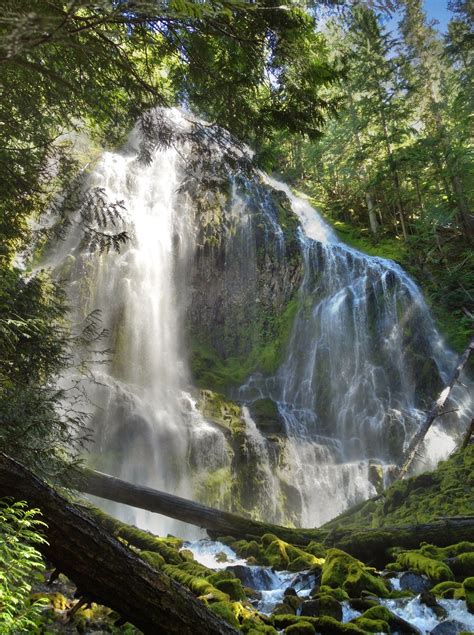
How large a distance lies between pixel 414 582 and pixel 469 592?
623 mm

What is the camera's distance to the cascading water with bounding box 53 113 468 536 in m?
13.1

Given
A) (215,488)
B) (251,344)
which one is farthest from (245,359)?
(215,488)

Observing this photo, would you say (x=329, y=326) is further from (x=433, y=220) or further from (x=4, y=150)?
(x=4, y=150)

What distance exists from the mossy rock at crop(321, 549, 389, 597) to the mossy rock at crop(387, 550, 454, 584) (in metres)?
0.44

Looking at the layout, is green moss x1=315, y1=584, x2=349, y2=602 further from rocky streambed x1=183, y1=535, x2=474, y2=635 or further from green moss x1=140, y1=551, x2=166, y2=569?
green moss x1=140, y1=551, x2=166, y2=569

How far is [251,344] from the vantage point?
1995cm

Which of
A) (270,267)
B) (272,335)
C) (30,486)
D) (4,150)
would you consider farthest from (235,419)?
(30,486)

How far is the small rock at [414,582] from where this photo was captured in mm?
4767

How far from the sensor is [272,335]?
19906 millimetres

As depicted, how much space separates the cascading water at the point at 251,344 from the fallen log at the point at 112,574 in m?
8.81

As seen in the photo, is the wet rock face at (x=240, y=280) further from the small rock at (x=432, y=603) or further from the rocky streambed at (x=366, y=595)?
the small rock at (x=432, y=603)

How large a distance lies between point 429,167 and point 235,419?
15.3 m

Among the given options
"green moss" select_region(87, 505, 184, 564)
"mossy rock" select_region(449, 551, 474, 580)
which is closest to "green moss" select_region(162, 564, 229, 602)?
"green moss" select_region(87, 505, 184, 564)

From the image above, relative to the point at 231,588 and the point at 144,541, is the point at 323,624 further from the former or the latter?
the point at 144,541
